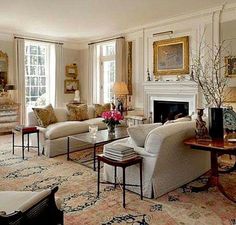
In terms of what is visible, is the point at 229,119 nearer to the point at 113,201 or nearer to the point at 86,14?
the point at 113,201

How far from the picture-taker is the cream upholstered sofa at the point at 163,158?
299 centimetres

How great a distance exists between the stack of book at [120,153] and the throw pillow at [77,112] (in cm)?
325

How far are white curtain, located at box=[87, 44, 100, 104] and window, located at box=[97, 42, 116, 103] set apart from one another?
0.11 meters

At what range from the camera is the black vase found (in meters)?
3.06

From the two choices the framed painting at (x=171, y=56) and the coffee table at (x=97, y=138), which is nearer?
the coffee table at (x=97, y=138)

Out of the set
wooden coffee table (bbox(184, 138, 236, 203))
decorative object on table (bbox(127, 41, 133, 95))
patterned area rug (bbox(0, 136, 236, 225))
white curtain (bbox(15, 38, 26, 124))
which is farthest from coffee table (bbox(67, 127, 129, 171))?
white curtain (bbox(15, 38, 26, 124))

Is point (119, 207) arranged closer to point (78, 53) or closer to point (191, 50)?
point (191, 50)

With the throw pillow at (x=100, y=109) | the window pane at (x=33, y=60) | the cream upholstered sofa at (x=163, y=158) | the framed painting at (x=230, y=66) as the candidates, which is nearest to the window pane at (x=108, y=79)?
the throw pillow at (x=100, y=109)

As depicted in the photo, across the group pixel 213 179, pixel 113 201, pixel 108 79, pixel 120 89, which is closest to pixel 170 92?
pixel 120 89

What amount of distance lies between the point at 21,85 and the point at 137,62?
130 inches

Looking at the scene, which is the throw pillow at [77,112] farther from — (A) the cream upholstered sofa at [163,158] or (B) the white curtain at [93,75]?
(A) the cream upholstered sofa at [163,158]

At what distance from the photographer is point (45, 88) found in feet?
27.8

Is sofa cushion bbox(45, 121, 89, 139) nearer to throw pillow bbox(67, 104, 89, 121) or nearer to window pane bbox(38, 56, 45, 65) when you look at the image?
throw pillow bbox(67, 104, 89, 121)

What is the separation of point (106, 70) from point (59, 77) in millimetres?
1493
